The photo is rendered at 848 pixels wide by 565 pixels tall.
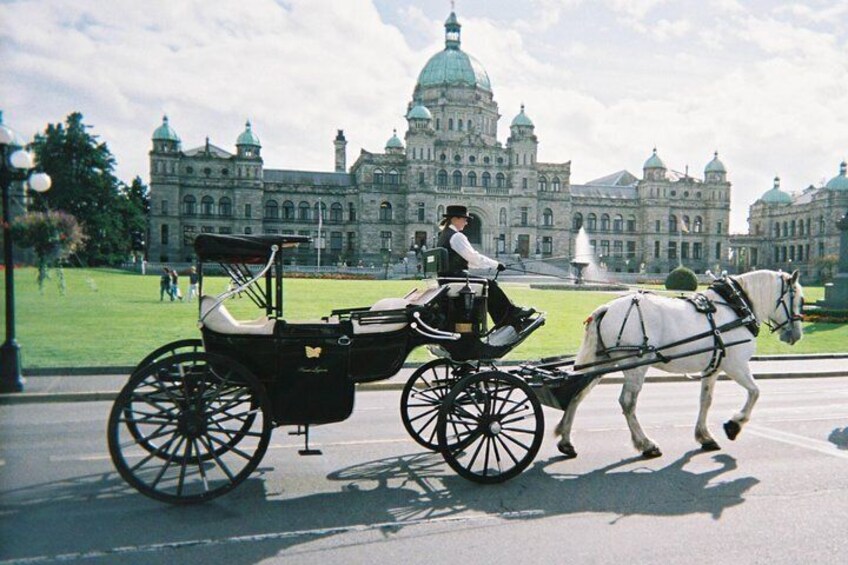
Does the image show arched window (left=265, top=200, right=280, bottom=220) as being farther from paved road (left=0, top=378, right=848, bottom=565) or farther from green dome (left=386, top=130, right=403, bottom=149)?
paved road (left=0, top=378, right=848, bottom=565)

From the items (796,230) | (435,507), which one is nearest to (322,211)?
(796,230)

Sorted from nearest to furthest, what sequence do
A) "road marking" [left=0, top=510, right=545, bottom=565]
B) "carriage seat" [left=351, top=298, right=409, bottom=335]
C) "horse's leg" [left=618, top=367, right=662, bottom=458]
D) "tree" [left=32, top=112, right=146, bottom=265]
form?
"road marking" [left=0, top=510, right=545, bottom=565] < "carriage seat" [left=351, top=298, right=409, bottom=335] < "horse's leg" [left=618, top=367, right=662, bottom=458] < "tree" [left=32, top=112, right=146, bottom=265]

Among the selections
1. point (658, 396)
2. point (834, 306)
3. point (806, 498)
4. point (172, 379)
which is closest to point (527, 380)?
point (806, 498)

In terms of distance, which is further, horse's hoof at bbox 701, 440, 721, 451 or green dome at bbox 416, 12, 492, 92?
green dome at bbox 416, 12, 492, 92

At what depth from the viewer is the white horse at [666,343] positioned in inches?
279

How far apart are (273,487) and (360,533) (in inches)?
56.6

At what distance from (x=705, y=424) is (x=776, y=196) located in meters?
104

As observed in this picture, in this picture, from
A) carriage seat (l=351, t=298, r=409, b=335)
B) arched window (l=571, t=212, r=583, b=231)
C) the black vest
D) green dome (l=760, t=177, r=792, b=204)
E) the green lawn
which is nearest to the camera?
carriage seat (l=351, t=298, r=409, b=335)

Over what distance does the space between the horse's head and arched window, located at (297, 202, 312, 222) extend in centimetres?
7173

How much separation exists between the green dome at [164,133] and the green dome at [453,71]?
32.9 meters

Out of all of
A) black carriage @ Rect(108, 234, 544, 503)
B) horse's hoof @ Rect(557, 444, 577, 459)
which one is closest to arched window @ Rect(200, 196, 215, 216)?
black carriage @ Rect(108, 234, 544, 503)

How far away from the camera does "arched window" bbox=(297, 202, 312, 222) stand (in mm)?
76500

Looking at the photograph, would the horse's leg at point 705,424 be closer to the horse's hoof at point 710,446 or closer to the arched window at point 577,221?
the horse's hoof at point 710,446

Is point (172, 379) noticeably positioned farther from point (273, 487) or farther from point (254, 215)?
point (254, 215)
